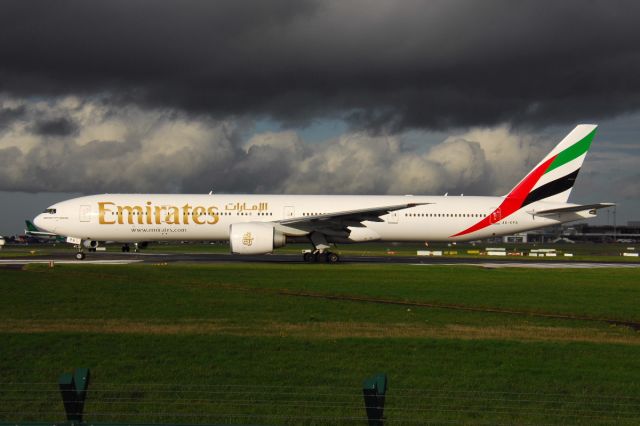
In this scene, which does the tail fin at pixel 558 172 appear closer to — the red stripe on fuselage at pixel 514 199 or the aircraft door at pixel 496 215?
the red stripe on fuselage at pixel 514 199

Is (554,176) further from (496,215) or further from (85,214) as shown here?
(85,214)

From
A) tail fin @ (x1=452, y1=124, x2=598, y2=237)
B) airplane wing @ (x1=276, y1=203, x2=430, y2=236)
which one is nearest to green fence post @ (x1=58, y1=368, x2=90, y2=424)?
airplane wing @ (x1=276, y1=203, x2=430, y2=236)

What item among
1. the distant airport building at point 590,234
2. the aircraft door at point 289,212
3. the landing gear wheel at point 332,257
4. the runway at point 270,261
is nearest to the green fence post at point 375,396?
the runway at point 270,261

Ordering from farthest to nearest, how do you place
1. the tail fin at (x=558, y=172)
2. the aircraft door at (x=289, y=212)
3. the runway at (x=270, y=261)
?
the tail fin at (x=558, y=172)
the aircraft door at (x=289, y=212)
the runway at (x=270, y=261)

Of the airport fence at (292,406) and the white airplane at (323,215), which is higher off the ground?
the white airplane at (323,215)

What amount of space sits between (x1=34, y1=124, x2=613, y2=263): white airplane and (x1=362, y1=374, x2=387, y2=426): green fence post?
101 feet

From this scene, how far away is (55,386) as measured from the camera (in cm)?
1001

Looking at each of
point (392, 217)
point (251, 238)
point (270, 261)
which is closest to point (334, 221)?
point (392, 217)

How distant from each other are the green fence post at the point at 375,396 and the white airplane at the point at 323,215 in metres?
30.9

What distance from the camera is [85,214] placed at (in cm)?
4044

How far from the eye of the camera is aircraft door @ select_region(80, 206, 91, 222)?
40.3 meters

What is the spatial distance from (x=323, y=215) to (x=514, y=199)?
14076 mm

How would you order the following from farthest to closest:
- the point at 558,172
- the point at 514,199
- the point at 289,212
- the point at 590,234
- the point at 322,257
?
the point at 590,234 → the point at 558,172 → the point at 514,199 → the point at 289,212 → the point at 322,257

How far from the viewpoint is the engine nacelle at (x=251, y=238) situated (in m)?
36.6
